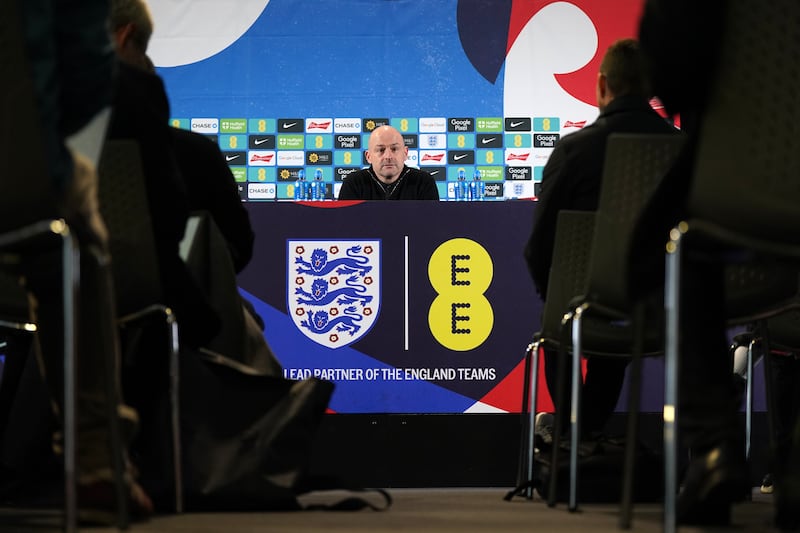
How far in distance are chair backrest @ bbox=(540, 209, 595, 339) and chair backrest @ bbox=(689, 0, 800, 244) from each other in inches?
49.9

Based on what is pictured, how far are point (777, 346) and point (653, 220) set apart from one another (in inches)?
65.4

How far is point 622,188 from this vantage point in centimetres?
227

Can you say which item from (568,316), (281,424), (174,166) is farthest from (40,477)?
(568,316)

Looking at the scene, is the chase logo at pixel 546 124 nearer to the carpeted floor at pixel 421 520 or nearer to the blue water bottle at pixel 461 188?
the blue water bottle at pixel 461 188

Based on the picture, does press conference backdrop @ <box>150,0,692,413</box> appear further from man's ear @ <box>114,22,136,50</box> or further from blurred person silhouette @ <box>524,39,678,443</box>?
man's ear @ <box>114,22,136,50</box>

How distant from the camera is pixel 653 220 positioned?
1.74 m

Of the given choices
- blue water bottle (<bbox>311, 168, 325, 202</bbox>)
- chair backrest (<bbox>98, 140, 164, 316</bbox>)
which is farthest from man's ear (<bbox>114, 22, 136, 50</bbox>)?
blue water bottle (<bbox>311, 168, 325, 202</bbox>)

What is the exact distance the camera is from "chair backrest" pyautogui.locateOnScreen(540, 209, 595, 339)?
2707 millimetres

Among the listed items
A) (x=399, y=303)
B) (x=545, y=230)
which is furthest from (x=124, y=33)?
(x=399, y=303)

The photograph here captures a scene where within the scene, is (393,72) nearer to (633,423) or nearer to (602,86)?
(602,86)

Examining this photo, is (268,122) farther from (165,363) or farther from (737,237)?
(737,237)

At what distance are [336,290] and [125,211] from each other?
2.09 meters

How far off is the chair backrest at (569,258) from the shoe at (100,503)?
1.33 metres

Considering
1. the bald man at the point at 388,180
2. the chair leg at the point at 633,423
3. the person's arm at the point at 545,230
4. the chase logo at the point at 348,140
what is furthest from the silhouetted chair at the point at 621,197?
the chase logo at the point at 348,140
